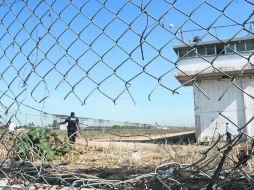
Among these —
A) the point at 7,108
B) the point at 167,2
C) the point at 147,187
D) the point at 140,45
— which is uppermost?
the point at 167,2

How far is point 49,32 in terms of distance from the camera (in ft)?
7.00

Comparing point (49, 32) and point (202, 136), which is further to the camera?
point (202, 136)

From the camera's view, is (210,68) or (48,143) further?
(48,143)

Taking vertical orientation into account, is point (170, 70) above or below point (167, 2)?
below

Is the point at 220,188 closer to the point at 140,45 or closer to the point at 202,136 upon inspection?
the point at 140,45

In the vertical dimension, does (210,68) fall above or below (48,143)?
above

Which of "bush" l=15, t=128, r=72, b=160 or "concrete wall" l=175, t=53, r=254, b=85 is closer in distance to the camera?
"concrete wall" l=175, t=53, r=254, b=85

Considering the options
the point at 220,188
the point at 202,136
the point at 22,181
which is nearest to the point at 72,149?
the point at 22,181

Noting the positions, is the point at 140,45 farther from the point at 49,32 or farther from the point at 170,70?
the point at 49,32

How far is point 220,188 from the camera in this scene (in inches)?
76.4

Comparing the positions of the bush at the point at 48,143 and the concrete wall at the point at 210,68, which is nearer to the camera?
the concrete wall at the point at 210,68

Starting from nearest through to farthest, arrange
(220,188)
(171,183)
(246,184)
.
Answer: (246,184) < (220,188) < (171,183)

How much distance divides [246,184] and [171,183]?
40 cm

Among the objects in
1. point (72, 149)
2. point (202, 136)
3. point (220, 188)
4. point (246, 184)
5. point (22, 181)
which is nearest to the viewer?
point (246, 184)
